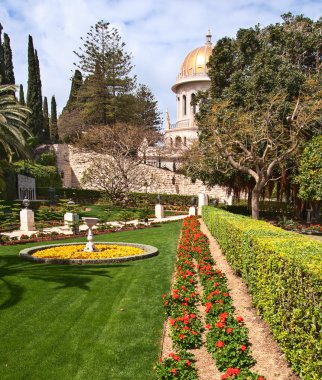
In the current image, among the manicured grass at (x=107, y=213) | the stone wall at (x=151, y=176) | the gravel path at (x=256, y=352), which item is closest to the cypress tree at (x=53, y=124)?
the stone wall at (x=151, y=176)

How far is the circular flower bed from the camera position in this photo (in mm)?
9992

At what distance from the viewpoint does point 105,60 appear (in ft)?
129

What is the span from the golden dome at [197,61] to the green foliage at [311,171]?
114ft

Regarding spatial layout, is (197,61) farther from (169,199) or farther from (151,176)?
(169,199)

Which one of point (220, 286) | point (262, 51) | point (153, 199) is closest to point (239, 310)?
point (220, 286)

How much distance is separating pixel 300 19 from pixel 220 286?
2141cm

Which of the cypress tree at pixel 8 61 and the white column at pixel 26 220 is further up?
the cypress tree at pixel 8 61

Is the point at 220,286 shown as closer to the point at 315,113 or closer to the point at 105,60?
the point at 315,113

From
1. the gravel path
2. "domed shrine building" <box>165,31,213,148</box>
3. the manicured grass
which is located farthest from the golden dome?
the gravel path

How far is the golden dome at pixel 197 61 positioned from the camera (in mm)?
51000

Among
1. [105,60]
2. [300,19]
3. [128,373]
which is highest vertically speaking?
[105,60]

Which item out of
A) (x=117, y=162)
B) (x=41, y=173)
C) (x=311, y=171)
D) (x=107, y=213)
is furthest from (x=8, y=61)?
(x=311, y=171)

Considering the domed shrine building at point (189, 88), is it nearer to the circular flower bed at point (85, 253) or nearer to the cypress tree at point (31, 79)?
the cypress tree at point (31, 79)

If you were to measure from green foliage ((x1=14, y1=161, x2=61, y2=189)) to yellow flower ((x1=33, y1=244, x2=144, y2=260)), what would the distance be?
66.3 feet
